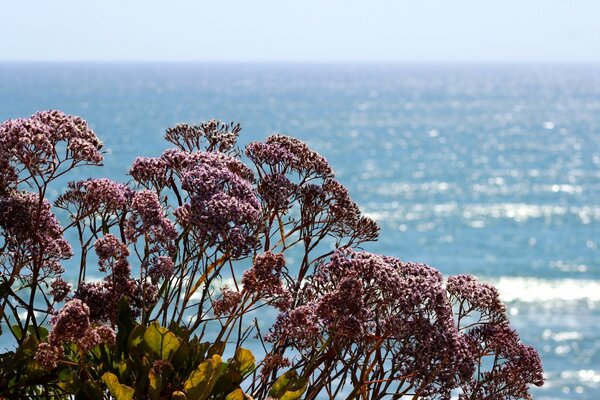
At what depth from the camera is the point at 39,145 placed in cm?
279

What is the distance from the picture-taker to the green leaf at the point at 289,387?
9.35 feet

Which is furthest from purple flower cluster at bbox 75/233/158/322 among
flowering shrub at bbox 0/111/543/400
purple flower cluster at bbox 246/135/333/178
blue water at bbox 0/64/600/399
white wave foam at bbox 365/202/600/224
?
white wave foam at bbox 365/202/600/224

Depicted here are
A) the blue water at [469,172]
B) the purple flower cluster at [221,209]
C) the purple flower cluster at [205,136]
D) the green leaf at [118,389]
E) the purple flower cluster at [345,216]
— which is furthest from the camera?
the blue water at [469,172]

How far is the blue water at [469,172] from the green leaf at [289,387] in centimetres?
3504

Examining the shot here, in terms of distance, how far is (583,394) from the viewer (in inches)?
1485

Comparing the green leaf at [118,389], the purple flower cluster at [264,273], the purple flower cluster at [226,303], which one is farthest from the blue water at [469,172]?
the green leaf at [118,389]

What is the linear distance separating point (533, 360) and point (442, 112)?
165204 millimetres

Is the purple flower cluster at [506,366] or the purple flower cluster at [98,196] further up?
the purple flower cluster at [98,196]

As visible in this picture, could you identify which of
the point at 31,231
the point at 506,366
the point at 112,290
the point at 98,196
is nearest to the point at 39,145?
the point at 31,231

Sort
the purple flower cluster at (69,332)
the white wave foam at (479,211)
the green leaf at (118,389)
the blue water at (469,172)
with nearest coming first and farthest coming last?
the purple flower cluster at (69,332)
the green leaf at (118,389)
the blue water at (469,172)
the white wave foam at (479,211)

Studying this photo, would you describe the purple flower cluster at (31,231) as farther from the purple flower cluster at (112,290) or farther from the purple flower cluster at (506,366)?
the purple flower cluster at (506,366)

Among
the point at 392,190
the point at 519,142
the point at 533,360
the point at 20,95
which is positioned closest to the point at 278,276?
the point at 533,360

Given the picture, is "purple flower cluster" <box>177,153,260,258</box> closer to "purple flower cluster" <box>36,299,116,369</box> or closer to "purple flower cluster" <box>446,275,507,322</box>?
"purple flower cluster" <box>36,299,116,369</box>

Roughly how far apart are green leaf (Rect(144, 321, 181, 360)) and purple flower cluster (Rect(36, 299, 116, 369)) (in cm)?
38
